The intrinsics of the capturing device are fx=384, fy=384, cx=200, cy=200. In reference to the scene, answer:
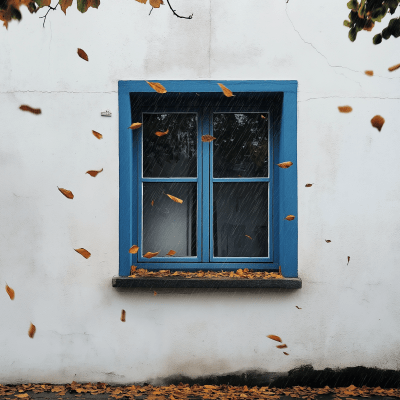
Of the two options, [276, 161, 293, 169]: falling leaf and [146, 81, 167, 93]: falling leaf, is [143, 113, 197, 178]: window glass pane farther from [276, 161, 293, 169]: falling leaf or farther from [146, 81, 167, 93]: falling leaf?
[276, 161, 293, 169]: falling leaf

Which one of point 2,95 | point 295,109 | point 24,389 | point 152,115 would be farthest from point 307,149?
point 24,389

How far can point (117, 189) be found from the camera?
310 centimetres

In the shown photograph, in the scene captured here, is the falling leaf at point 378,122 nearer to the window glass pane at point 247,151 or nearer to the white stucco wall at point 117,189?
the white stucco wall at point 117,189

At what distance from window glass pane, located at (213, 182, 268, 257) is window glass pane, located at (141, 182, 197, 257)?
0.21 metres

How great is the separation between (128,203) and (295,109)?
1.54 m

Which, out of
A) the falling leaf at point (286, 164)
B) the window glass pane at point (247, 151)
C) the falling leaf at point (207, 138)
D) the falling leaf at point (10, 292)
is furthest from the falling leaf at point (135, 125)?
the falling leaf at point (10, 292)

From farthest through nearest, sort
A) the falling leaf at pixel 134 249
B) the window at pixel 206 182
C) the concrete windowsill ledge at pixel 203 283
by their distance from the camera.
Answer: the window at pixel 206 182, the falling leaf at pixel 134 249, the concrete windowsill ledge at pixel 203 283

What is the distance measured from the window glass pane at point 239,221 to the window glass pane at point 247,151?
0.40 ft

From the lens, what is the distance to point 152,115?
331 centimetres

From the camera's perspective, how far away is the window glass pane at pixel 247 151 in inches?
130

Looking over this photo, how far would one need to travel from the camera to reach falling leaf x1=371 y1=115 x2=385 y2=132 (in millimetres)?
3035

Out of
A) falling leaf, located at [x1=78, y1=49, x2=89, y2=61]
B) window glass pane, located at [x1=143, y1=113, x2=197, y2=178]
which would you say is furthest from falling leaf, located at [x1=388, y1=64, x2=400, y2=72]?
falling leaf, located at [x1=78, y1=49, x2=89, y2=61]

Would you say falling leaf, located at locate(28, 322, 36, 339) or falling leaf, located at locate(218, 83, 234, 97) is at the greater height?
falling leaf, located at locate(218, 83, 234, 97)

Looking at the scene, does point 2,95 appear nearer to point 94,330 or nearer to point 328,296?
point 94,330
